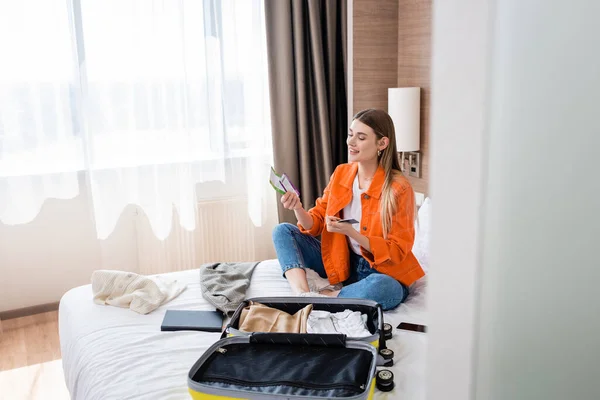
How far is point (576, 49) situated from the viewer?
515mm

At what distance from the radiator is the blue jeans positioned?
1024mm

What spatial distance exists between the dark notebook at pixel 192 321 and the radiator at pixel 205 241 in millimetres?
1409

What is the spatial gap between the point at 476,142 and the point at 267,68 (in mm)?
3200

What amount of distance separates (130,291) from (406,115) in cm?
174

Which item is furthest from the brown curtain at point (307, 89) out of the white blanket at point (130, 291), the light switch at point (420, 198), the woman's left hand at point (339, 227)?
the white blanket at point (130, 291)

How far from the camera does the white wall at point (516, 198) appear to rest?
51 centimetres

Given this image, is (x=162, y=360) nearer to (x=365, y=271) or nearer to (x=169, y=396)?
(x=169, y=396)

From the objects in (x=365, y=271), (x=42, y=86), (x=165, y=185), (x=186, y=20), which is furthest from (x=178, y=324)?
(x=186, y=20)

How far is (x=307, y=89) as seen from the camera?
3.70 m

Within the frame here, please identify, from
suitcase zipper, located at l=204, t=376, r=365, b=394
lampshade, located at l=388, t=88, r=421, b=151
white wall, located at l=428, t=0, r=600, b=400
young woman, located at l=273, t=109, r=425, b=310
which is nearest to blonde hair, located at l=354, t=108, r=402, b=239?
young woman, located at l=273, t=109, r=425, b=310

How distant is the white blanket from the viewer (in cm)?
224

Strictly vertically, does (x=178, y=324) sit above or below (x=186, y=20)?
below

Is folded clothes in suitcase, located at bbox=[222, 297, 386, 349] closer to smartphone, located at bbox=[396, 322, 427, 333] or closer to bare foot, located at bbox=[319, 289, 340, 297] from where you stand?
smartphone, located at bbox=[396, 322, 427, 333]

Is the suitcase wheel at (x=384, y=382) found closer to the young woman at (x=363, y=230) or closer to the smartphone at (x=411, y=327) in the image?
the smartphone at (x=411, y=327)
